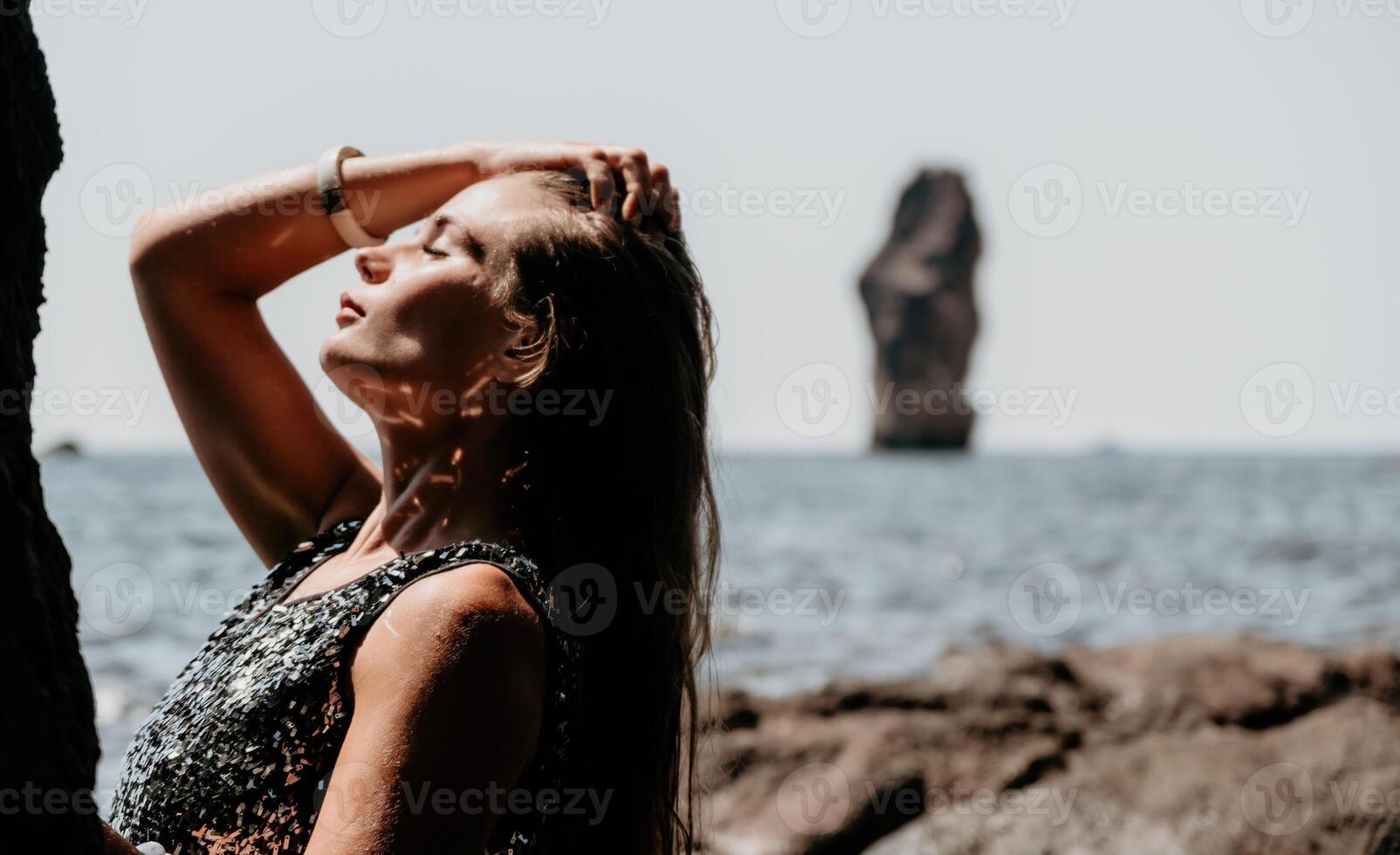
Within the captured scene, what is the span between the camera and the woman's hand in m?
2.03

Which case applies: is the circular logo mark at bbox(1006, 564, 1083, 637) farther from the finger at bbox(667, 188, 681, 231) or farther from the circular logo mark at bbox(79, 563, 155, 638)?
the finger at bbox(667, 188, 681, 231)

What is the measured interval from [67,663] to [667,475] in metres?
0.99

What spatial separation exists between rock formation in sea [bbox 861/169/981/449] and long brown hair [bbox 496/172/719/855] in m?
73.0

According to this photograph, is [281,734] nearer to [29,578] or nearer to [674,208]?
[29,578]

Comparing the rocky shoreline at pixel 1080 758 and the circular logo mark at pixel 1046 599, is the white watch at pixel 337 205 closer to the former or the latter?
the rocky shoreline at pixel 1080 758

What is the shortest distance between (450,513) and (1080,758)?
11.5ft

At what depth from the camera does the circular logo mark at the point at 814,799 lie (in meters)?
4.41

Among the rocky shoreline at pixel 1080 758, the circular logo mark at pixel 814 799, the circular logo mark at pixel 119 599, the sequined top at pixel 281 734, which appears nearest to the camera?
the sequined top at pixel 281 734

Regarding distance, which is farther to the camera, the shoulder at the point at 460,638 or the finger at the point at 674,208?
the finger at the point at 674,208

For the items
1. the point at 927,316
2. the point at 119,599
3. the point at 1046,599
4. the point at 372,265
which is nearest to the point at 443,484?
the point at 372,265

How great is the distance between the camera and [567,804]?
5.85ft

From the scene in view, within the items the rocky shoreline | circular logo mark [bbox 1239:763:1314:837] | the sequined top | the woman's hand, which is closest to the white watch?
the woman's hand

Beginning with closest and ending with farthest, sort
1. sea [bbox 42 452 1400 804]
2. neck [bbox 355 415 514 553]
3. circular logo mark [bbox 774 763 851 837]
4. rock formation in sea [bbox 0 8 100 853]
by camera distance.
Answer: rock formation in sea [bbox 0 8 100 853] → neck [bbox 355 415 514 553] → circular logo mark [bbox 774 763 851 837] → sea [bbox 42 452 1400 804]

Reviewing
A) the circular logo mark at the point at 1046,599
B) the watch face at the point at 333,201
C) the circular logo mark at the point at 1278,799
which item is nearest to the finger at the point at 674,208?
the watch face at the point at 333,201
